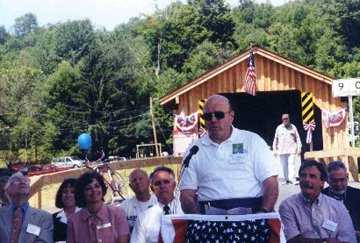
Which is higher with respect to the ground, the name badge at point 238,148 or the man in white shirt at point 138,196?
the name badge at point 238,148

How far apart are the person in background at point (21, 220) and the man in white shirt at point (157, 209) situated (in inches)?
41.4

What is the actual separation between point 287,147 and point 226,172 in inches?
452

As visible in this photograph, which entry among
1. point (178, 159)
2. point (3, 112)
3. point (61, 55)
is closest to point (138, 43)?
point (61, 55)

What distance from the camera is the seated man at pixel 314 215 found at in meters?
6.21

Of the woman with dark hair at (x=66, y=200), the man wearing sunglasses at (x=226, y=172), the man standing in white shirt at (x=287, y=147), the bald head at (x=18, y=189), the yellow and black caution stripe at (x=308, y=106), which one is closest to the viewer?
the man wearing sunglasses at (x=226, y=172)

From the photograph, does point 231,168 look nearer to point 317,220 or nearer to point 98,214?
point 317,220

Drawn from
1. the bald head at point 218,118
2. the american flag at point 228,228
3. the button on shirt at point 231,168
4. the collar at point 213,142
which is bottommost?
the american flag at point 228,228

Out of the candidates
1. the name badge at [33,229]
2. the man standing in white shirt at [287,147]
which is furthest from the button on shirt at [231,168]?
the man standing in white shirt at [287,147]

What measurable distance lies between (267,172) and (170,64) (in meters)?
66.5

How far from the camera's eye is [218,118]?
5.48m

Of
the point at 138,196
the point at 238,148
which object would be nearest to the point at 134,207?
the point at 138,196

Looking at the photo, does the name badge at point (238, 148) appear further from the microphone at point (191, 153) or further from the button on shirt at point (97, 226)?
the button on shirt at point (97, 226)

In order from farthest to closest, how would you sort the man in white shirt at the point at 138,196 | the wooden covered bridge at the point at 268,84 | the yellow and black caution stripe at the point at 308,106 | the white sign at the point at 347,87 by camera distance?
1. the yellow and black caution stripe at the point at 308,106
2. the wooden covered bridge at the point at 268,84
3. the white sign at the point at 347,87
4. the man in white shirt at the point at 138,196

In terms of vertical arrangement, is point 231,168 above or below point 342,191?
above
